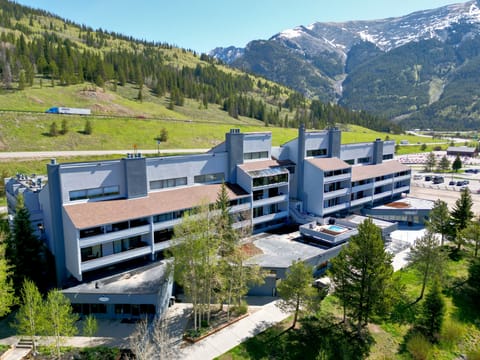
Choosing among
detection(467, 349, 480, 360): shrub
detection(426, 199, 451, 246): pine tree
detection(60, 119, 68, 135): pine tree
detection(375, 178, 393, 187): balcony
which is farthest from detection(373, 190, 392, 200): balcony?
detection(60, 119, 68, 135): pine tree

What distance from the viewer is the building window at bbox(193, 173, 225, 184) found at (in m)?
49.5

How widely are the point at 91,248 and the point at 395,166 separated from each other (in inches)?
2631

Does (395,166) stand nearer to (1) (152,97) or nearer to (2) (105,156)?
(2) (105,156)

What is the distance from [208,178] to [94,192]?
1684 centimetres

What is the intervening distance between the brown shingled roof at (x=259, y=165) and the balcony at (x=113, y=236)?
19294 millimetres

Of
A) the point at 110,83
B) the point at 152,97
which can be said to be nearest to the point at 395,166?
the point at 152,97

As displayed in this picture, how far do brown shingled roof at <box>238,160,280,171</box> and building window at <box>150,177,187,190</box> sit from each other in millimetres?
9803

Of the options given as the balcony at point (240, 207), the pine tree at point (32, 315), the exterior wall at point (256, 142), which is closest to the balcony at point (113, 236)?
the pine tree at point (32, 315)

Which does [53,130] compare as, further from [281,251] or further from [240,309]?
[240,309]

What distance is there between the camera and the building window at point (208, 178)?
49.5 meters

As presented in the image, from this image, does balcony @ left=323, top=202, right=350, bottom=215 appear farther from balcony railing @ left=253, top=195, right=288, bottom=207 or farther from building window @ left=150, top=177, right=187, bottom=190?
building window @ left=150, top=177, right=187, bottom=190

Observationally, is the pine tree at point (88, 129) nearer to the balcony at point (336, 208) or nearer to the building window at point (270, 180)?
the building window at point (270, 180)

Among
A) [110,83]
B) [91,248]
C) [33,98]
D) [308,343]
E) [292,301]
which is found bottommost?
[308,343]

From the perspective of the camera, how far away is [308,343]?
108ft
